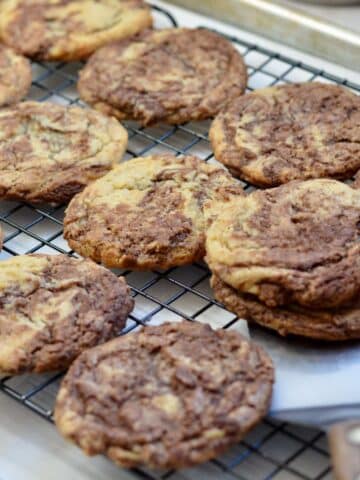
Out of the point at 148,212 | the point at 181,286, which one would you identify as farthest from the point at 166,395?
the point at 148,212

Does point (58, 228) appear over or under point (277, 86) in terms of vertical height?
under

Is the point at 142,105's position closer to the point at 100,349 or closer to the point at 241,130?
the point at 241,130

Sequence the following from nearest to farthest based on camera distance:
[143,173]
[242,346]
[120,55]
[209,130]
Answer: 1. [242,346]
2. [143,173]
3. [209,130]
4. [120,55]

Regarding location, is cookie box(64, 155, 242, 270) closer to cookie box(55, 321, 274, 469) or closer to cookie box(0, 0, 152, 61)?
cookie box(55, 321, 274, 469)

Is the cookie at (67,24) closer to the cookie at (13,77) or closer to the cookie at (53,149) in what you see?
the cookie at (13,77)

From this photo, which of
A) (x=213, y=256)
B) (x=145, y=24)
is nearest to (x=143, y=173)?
(x=213, y=256)

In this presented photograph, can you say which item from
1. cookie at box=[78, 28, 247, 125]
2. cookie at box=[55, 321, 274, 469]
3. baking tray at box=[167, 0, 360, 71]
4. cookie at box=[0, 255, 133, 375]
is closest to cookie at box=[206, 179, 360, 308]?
cookie at box=[55, 321, 274, 469]

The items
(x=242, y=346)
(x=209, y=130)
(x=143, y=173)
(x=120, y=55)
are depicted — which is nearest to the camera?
(x=242, y=346)
